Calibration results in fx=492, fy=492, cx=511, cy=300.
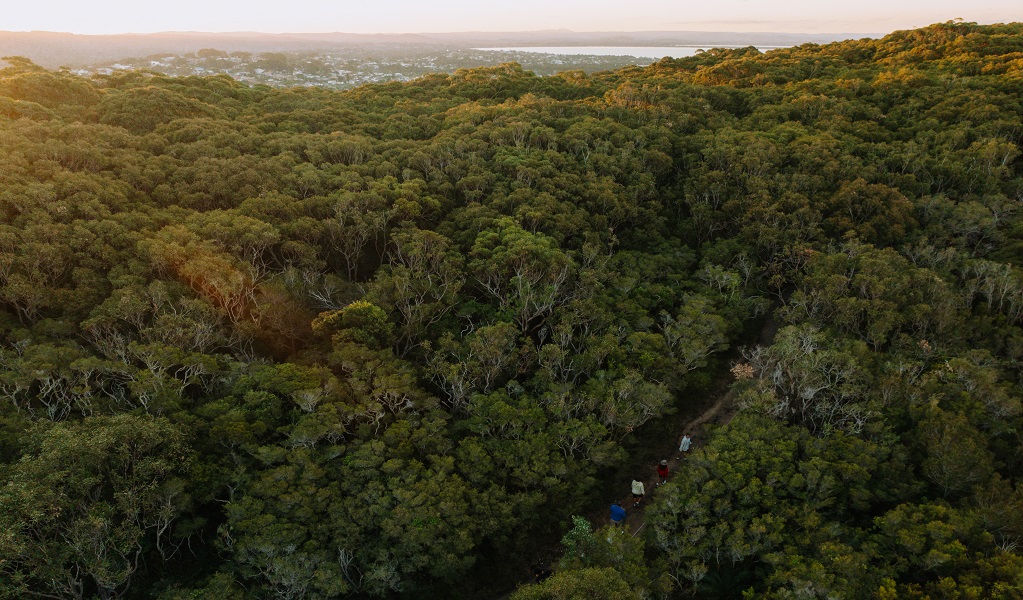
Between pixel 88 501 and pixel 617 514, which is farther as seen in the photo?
pixel 617 514

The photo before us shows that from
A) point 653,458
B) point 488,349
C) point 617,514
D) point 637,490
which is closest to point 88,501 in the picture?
point 488,349

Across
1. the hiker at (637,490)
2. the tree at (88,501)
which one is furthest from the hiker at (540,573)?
the tree at (88,501)

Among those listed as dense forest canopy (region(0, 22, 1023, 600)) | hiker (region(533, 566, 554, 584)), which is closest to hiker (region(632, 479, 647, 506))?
dense forest canopy (region(0, 22, 1023, 600))

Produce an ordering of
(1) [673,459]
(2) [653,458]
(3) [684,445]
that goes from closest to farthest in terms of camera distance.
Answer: (3) [684,445]
(1) [673,459]
(2) [653,458]

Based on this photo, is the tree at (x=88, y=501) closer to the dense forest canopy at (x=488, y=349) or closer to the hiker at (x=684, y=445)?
the dense forest canopy at (x=488, y=349)

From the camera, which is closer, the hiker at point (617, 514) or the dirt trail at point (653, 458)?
the hiker at point (617, 514)

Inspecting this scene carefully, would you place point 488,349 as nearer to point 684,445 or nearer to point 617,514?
point 617,514

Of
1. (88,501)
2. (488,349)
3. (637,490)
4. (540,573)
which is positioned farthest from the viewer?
(488,349)

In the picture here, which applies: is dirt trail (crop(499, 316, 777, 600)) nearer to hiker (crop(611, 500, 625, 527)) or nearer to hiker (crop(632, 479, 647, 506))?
hiker (crop(632, 479, 647, 506))

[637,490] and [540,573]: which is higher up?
[637,490]
